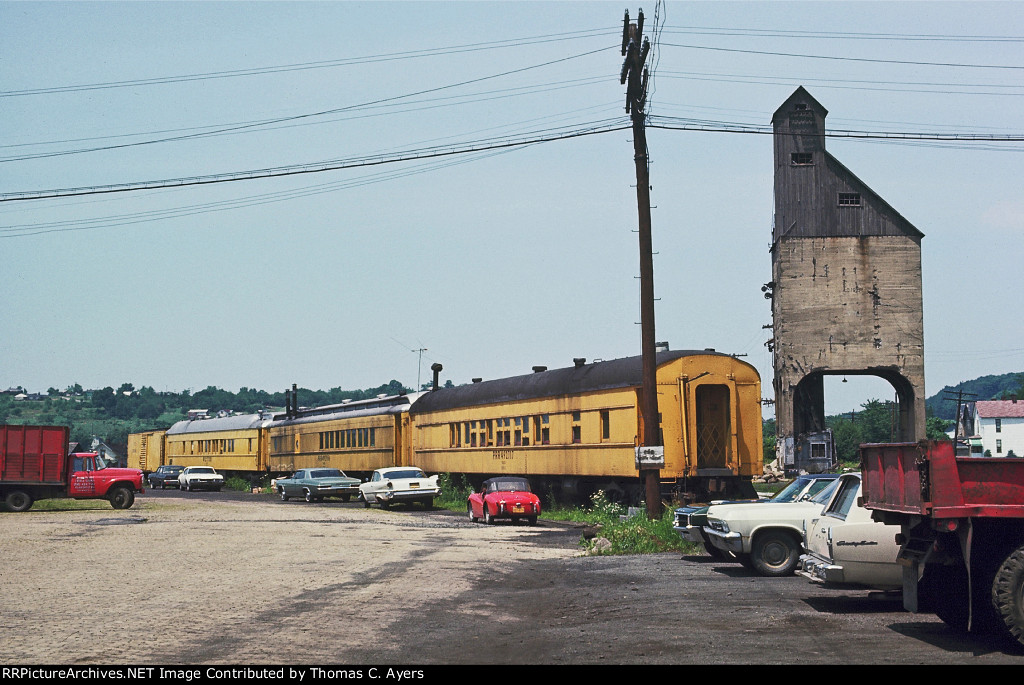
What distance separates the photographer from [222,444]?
6412cm

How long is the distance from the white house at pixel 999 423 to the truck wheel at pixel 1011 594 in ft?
357

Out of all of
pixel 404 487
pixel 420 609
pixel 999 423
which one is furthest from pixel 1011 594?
pixel 999 423

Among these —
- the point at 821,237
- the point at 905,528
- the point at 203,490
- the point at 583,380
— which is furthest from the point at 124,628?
the point at 203,490

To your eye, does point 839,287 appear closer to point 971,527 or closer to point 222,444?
point 222,444

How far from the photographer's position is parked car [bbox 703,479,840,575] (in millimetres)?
15844

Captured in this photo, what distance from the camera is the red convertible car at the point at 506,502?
1113 inches

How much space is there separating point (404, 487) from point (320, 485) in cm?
776

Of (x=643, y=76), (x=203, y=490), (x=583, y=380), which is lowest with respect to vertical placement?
(x=203, y=490)

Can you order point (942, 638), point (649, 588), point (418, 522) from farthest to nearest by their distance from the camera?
1. point (418, 522)
2. point (649, 588)
3. point (942, 638)

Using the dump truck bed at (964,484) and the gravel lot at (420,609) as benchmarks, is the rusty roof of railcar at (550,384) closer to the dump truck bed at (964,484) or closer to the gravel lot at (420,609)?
the gravel lot at (420,609)

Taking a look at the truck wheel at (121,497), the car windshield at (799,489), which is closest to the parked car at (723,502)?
the car windshield at (799,489)

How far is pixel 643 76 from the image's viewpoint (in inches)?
976

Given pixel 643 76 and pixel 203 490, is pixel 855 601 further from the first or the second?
pixel 203 490

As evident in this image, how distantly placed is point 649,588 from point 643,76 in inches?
532
